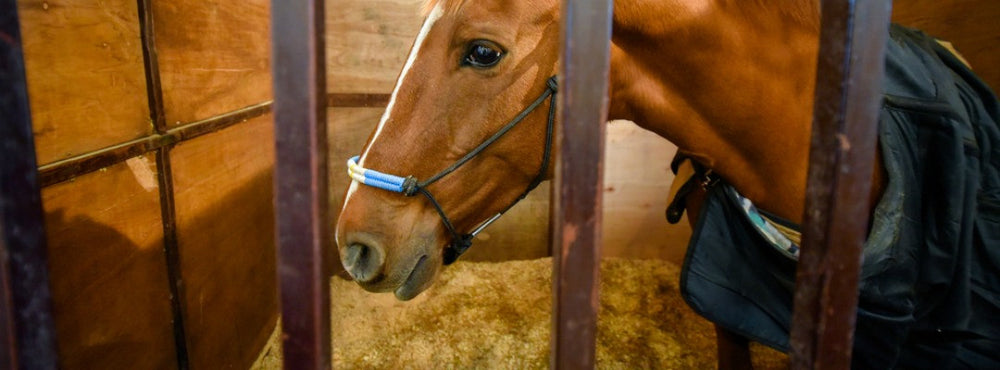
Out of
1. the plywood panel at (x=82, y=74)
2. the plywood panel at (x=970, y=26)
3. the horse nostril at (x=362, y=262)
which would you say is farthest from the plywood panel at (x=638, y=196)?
the plywood panel at (x=82, y=74)

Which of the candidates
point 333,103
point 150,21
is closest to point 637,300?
point 333,103

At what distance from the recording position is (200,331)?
5.16ft

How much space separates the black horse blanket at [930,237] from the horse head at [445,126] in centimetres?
71

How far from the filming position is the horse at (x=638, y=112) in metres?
1.18

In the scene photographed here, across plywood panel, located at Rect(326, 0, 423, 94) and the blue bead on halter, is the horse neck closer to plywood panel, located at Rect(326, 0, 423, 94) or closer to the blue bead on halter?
the blue bead on halter

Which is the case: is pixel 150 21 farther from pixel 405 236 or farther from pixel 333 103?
pixel 333 103

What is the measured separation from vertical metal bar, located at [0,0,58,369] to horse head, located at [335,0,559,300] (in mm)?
649

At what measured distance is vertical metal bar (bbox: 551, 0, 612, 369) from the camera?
56cm

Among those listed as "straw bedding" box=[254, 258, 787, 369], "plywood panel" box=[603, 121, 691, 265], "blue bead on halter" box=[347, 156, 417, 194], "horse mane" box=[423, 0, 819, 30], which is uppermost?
"horse mane" box=[423, 0, 819, 30]

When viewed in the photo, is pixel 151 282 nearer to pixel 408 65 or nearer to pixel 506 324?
pixel 408 65

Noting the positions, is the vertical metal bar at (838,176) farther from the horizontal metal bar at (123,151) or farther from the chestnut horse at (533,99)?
the horizontal metal bar at (123,151)

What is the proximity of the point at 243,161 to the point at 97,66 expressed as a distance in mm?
910

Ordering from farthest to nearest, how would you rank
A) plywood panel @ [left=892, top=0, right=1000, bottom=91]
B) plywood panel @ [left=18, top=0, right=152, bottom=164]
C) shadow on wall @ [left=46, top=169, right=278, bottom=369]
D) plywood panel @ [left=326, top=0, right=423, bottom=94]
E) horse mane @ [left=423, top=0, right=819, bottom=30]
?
plywood panel @ [left=326, top=0, right=423, bottom=94] < plywood panel @ [left=892, top=0, right=1000, bottom=91] < horse mane @ [left=423, top=0, right=819, bottom=30] < shadow on wall @ [left=46, top=169, right=278, bottom=369] < plywood panel @ [left=18, top=0, right=152, bottom=164]

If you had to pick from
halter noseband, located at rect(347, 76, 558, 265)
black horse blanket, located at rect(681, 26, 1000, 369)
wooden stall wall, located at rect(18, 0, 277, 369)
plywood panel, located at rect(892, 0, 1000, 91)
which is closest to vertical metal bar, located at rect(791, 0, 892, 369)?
black horse blanket, located at rect(681, 26, 1000, 369)
